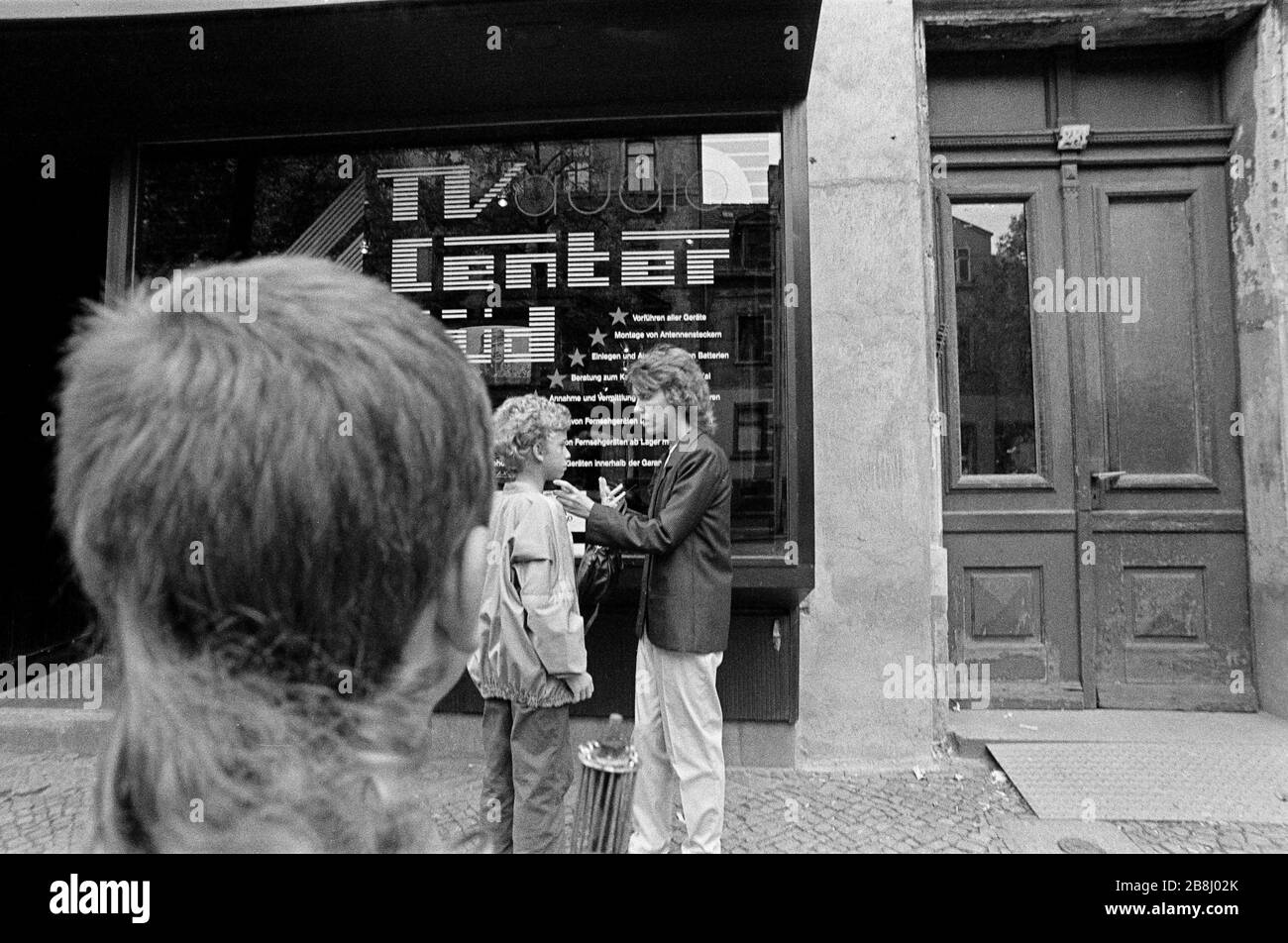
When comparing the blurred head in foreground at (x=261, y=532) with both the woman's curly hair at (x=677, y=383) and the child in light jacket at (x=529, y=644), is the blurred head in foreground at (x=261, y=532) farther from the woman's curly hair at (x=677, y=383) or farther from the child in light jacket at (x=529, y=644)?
the woman's curly hair at (x=677, y=383)

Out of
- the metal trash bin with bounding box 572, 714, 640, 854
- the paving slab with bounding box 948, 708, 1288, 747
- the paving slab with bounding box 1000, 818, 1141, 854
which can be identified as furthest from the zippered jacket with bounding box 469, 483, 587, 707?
the paving slab with bounding box 948, 708, 1288, 747

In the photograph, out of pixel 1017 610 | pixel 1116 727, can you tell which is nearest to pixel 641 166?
pixel 1017 610

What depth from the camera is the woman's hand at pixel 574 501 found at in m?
2.96

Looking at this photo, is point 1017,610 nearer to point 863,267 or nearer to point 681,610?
point 863,267

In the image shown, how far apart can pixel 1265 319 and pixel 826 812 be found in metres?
3.97

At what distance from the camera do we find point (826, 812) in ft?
12.3

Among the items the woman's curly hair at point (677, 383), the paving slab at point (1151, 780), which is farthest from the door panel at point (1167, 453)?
the woman's curly hair at point (677, 383)

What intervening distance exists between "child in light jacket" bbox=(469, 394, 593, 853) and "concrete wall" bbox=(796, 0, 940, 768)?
2.02 metres

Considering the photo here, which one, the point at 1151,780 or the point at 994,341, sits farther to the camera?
the point at 994,341

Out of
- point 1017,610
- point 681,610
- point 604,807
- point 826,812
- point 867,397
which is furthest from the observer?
point 1017,610

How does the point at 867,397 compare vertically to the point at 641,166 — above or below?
below

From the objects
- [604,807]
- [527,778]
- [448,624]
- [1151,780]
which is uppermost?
[448,624]

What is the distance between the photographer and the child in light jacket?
2.65 m

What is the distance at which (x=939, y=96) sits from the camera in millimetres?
4977
